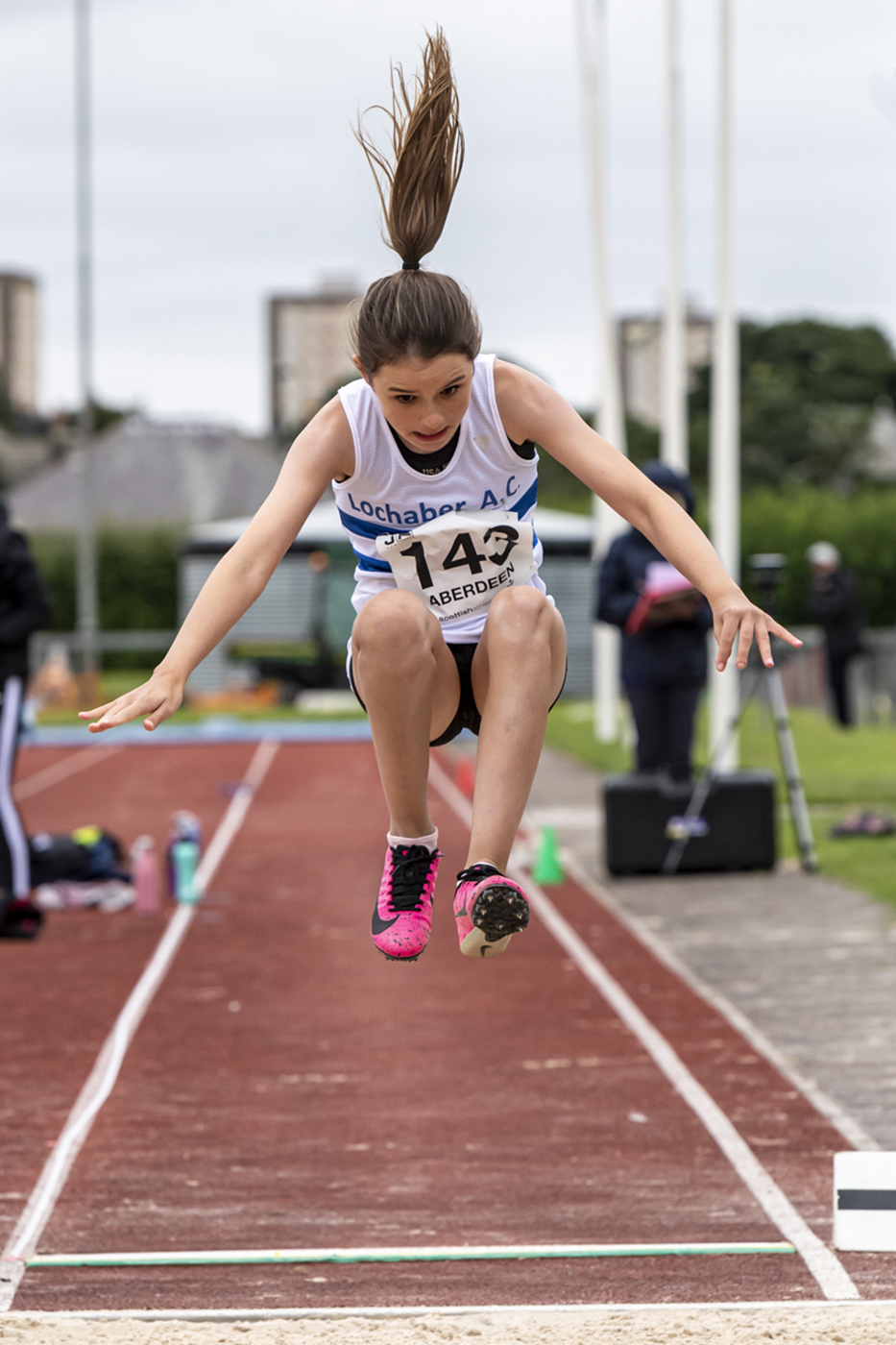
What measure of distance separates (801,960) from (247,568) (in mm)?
5236

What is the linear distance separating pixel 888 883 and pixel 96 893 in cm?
455

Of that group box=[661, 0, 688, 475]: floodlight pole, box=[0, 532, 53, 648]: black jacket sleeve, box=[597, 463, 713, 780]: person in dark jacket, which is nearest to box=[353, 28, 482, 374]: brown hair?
box=[0, 532, 53, 648]: black jacket sleeve

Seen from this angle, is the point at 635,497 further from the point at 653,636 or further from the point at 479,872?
the point at 653,636

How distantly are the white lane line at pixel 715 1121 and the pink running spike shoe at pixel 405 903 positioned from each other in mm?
1290

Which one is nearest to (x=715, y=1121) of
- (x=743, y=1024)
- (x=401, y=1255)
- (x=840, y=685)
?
(x=743, y=1024)

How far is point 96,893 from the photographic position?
9773mm

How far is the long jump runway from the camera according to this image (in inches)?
163

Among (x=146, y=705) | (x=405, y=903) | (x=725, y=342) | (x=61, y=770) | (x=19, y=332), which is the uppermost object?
(x=19, y=332)

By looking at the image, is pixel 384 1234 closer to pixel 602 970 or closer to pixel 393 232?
pixel 393 232

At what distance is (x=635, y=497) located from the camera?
3420mm

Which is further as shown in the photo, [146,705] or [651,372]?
[651,372]

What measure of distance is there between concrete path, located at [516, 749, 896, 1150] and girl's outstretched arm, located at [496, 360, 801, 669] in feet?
8.36

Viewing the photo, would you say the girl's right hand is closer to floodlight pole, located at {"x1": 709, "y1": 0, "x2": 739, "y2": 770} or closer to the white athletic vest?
the white athletic vest

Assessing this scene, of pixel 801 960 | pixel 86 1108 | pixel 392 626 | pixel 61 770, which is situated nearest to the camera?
pixel 392 626
